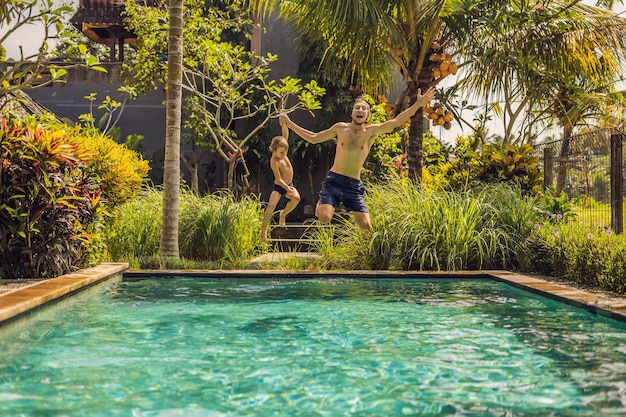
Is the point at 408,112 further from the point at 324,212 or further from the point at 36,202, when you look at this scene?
the point at 36,202

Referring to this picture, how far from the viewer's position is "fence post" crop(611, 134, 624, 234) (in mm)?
9727

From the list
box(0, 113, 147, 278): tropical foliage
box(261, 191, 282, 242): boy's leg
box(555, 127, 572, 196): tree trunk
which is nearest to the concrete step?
box(261, 191, 282, 242): boy's leg

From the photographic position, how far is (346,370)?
14.5 feet

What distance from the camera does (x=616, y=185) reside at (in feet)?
32.0

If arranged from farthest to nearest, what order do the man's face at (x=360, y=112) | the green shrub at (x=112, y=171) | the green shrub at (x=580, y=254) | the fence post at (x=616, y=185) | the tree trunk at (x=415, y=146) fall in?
the tree trunk at (x=415, y=146) < the green shrub at (x=112, y=171) < the fence post at (x=616, y=185) < the man's face at (x=360, y=112) < the green shrub at (x=580, y=254)

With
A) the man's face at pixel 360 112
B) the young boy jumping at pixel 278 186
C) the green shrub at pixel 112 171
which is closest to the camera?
the man's face at pixel 360 112

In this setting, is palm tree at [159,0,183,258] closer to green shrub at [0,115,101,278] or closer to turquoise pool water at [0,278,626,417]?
green shrub at [0,115,101,278]

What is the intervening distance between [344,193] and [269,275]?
57.2 inches

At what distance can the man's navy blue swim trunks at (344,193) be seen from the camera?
30.0 feet

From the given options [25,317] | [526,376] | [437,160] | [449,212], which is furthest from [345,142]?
[437,160]

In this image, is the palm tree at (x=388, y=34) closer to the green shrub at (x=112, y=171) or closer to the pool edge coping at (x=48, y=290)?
the green shrub at (x=112, y=171)

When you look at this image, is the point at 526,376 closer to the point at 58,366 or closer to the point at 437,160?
the point at 58,366

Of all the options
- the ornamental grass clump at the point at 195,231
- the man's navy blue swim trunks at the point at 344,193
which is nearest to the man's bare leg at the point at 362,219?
the man's navy blue swim trunks at the point at 344,193

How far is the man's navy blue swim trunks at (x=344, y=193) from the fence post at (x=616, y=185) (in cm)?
357
